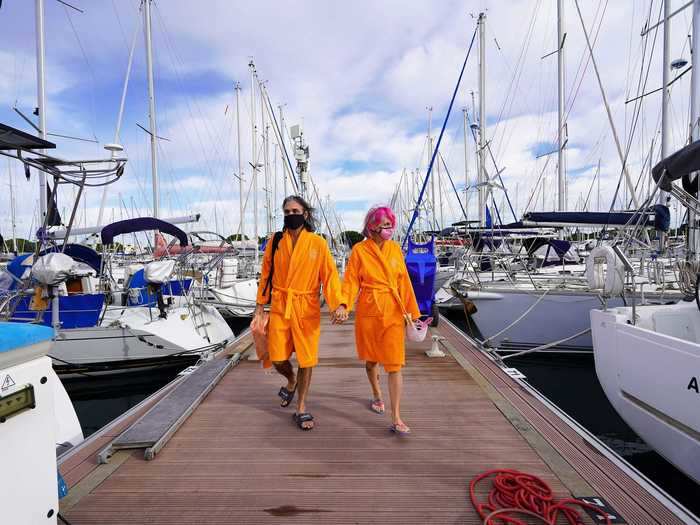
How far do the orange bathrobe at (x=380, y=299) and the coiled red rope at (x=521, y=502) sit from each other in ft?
2.97

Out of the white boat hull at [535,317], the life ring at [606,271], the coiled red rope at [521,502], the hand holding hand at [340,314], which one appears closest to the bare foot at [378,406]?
the hand holding hand at [340,314]

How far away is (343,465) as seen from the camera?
2.45 m

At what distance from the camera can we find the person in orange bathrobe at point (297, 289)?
2.78 meters

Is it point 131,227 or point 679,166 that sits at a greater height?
point 679,166

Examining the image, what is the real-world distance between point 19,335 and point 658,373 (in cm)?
375

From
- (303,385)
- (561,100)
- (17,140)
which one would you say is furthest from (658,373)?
(561,100)

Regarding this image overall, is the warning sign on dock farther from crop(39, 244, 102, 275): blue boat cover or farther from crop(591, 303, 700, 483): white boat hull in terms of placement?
crop(39, 244, 102, 275): blue boat cover

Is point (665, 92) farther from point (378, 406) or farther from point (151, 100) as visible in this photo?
point (151, 100)

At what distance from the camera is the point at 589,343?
773cm

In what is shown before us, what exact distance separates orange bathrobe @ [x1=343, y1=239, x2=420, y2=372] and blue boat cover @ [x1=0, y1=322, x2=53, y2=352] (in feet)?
5.68

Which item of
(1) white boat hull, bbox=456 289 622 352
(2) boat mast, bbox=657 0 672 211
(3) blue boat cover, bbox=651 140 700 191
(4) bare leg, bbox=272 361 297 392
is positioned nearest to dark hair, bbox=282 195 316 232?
(4) bare leg, bbox=272 361 297 392

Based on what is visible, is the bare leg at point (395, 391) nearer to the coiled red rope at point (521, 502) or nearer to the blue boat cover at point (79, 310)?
the coiled red rope at point (521, 502)

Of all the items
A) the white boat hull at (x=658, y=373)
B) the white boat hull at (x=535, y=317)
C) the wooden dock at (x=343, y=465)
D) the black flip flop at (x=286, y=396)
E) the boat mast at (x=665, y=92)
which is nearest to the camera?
the wooden dock at (x=343, y=465)

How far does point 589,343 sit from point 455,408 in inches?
228
